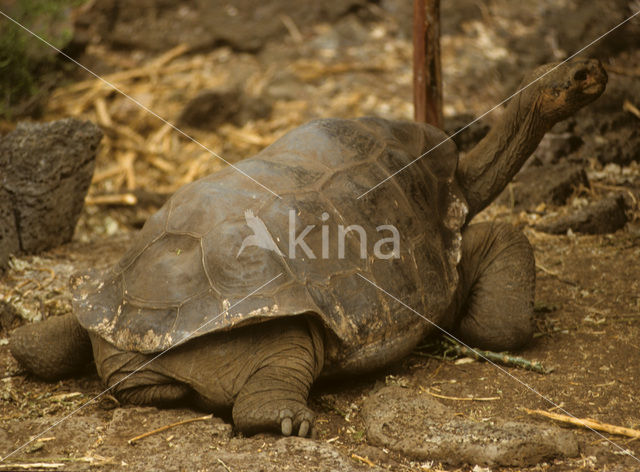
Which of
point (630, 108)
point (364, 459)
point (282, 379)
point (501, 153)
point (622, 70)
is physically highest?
point (622, 70)

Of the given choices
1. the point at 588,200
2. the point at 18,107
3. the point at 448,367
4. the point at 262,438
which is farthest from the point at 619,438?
the point at 18,107

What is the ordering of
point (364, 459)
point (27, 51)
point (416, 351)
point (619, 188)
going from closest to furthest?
point (364, 459), point (416, 351), point (619, 188), point (27, 51)

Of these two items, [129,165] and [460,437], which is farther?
[129,165]

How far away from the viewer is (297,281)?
10.4 feet

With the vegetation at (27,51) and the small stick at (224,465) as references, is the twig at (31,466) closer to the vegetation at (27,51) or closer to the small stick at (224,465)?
the small stick at (224,465)

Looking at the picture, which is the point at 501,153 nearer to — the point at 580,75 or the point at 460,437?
the point at 580,75

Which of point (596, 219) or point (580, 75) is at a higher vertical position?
point (580, 75)

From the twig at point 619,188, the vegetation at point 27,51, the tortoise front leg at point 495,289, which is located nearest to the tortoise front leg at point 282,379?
the tortoise front leg at point 495,289

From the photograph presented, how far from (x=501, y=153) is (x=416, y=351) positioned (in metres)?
1.20

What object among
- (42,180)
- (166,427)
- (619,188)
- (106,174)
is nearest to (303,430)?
(166,427)

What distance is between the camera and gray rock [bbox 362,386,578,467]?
277 cm

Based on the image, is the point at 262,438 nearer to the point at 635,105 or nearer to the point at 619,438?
the point at 619,438

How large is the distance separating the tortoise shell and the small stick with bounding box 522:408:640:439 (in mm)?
759

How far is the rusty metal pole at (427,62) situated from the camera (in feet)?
16.3
